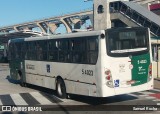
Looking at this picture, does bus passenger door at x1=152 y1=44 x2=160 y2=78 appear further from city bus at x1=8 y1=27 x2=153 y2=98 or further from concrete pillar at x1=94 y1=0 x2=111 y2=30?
concrete pillar at x1=94 y1=0 x2=111 y2=30

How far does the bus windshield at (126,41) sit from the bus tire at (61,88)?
11.2 feet

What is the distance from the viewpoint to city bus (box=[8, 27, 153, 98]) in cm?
1234

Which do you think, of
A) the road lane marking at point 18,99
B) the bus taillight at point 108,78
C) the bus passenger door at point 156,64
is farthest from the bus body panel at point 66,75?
the bus passenger door at point 156,64

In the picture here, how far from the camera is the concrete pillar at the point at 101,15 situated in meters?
63.1

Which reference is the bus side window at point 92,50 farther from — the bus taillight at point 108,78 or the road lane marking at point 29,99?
the road lane marking at point 29,99

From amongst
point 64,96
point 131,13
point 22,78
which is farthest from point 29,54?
point 131,13

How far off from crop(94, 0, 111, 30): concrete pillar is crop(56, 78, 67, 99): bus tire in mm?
47060

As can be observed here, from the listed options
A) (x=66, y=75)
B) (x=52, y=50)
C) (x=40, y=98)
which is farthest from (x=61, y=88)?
(x=52, y=50)

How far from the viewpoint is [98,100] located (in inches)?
559

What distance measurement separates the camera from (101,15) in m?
64.9

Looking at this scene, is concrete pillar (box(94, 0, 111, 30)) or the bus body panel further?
concrete pillar (box(94, 0, 111, 30))

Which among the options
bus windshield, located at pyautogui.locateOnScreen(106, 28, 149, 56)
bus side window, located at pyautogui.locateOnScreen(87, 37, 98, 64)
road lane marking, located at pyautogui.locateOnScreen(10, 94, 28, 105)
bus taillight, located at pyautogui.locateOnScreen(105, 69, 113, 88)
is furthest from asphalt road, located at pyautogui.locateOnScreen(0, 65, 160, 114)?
bus windshield, located at pyautogui.locateOnScreen(106, 28, 149, 56)

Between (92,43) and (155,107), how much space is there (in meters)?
3.12

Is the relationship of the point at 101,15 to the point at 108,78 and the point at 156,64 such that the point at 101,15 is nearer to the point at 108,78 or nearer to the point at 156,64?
the point at 156,64
